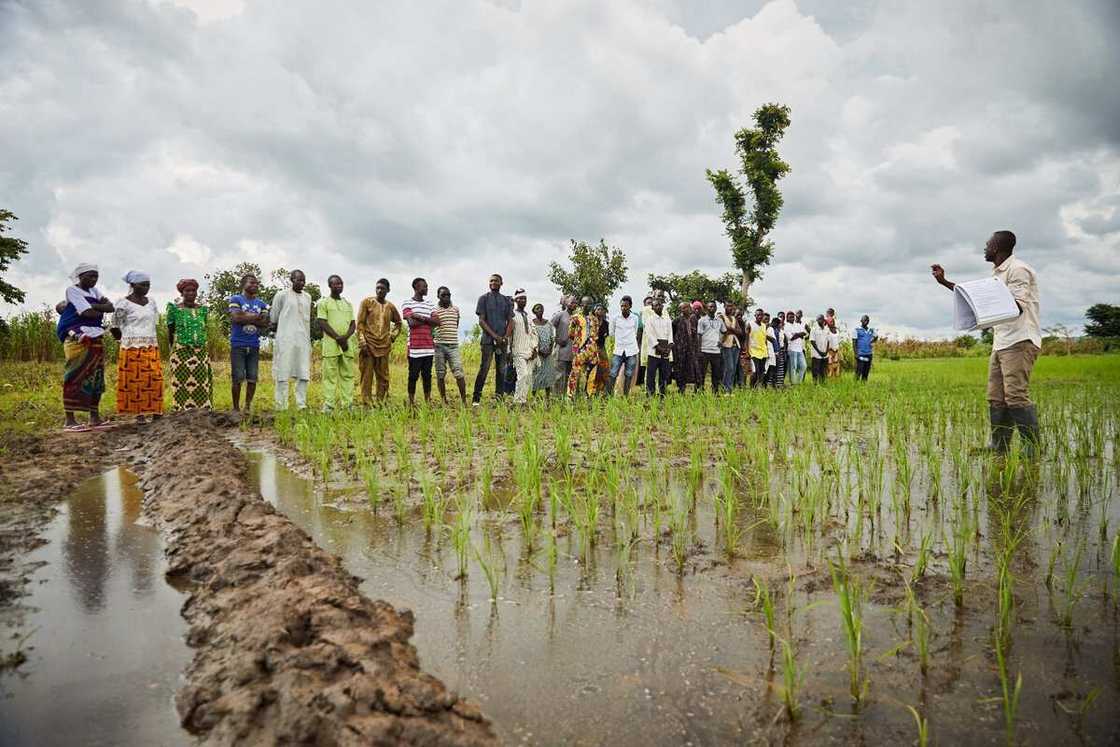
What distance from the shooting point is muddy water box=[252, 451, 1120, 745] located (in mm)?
1615

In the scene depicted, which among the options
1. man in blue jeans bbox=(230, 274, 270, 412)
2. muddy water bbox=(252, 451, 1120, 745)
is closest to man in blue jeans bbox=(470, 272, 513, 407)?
man in blue jeans bbox=(230, 274, 270, 412)

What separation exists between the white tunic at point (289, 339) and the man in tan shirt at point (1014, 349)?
21.9 ft

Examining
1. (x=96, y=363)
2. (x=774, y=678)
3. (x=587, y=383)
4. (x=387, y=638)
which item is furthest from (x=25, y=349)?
(x=774, y=678)

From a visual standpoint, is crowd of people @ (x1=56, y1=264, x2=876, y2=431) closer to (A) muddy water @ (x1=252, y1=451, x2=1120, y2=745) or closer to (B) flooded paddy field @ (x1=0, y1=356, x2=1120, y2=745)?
(B) flooded paddy field @ (x1=0, y1=356, x2=1120, y2=745)

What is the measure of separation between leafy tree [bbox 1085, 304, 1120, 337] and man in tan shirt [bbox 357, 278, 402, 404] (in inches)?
1582

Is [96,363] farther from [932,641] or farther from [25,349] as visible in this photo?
[25,349]

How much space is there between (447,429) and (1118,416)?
23.6 feet

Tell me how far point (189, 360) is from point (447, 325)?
3037 mm

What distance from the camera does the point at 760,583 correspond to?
241cm

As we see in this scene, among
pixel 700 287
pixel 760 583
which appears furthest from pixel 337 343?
pixel 700 287

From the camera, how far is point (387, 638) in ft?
6.24

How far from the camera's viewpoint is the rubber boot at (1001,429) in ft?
16.1

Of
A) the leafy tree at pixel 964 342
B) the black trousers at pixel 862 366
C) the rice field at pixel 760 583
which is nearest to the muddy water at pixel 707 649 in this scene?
the rice field at pixel 760 583

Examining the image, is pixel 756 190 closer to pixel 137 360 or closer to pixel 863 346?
pixel 863 346
